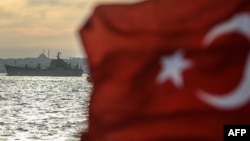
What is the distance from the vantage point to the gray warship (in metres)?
161

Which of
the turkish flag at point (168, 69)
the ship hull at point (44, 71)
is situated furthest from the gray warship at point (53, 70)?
the turkish flag at point (168, 69)

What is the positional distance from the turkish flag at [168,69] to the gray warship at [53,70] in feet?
472

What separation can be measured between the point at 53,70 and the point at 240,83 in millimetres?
169383

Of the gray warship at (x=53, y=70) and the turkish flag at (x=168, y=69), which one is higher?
the gray warship at (x=53, y=70)

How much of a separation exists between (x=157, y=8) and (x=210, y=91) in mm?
793

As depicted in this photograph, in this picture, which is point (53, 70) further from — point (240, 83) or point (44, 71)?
point (240, 83)

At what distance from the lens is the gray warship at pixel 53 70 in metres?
161

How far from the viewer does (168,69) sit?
636 centimetres

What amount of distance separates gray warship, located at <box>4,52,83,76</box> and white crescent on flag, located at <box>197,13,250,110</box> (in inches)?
5672

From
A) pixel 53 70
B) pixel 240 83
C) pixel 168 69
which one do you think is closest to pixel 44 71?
pixel 53 70

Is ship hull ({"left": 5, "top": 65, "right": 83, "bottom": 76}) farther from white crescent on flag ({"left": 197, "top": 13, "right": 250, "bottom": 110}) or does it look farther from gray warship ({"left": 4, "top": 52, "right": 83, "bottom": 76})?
white crescent on flag ({"left": 197, "top": 13, "right": 250, "bottom": 110})

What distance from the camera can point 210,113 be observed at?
620cm

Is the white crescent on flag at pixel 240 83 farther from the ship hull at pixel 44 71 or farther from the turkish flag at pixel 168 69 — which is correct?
the ship hull at pixel 44 71

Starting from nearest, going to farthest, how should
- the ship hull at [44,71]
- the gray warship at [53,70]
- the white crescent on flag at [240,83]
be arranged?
the white crescent on flag at [240,83] → the gray warship at [53,70] → the ship hull at [44,71]
